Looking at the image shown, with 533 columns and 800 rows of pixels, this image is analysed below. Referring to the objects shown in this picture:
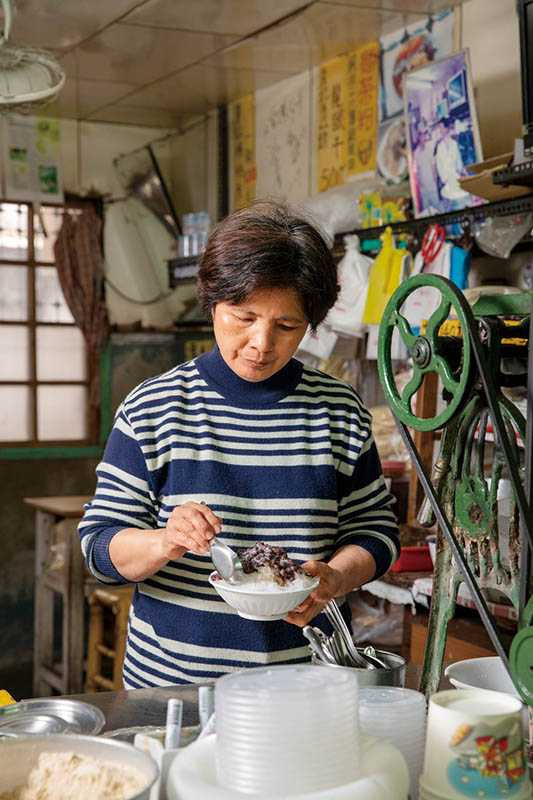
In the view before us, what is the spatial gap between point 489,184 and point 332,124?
192cm

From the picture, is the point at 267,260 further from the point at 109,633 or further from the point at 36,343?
the point at 36,343

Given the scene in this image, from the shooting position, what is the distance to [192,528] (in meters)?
1.63

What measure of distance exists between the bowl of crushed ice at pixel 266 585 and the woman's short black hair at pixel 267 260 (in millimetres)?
447

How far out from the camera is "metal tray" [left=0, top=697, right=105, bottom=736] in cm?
141

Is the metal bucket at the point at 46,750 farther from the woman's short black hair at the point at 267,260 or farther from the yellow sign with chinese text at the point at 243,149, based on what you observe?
the yellow sign with chinese text at the point at 243,149

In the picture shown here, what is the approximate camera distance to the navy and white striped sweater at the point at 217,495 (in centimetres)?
183

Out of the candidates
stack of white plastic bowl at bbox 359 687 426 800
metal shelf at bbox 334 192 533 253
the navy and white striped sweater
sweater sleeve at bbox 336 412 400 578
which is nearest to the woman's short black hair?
the navy and white striped sweater

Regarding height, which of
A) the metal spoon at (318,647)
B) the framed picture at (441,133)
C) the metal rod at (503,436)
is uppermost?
the framed picture at (441,133)

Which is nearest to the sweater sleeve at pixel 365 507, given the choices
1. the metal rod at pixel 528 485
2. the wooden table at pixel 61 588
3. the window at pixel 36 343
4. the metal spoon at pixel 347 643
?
the metal spoon at pixel 347 643

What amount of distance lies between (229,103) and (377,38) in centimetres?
160

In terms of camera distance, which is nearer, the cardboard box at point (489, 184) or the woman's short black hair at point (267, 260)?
the woman's short black hair at point (267, 260)

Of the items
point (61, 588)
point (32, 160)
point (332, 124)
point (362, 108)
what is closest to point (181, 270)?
point (32, 160)

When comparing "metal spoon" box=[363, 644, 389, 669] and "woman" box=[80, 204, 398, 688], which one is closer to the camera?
"metal spoon" box=[363, 644, 389, 669]

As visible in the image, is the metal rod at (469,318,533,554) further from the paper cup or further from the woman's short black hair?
the woman's short black hair
